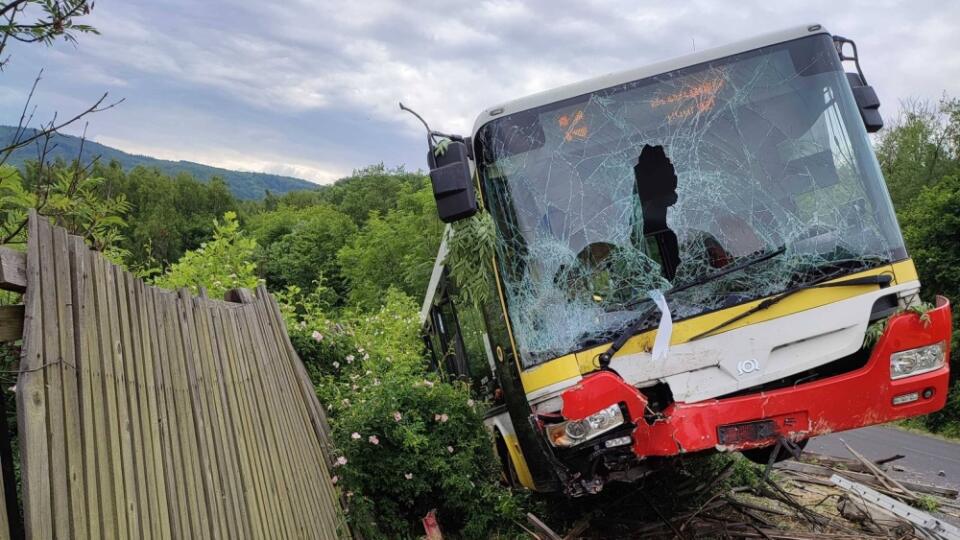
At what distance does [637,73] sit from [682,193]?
994mm

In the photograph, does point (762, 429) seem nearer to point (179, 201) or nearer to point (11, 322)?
point (11, 322)

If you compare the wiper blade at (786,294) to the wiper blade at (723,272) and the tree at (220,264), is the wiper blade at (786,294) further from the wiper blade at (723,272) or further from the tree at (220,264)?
the tree at (220,264)

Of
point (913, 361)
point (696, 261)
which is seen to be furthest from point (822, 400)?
point (696, 261)

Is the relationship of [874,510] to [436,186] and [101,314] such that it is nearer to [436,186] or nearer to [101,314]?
[436,186]

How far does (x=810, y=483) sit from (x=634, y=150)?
14.7ft

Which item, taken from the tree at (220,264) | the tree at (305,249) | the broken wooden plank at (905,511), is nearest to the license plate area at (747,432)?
the broken wooden plank at (905,511)

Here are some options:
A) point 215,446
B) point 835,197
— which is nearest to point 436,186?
point 215,446

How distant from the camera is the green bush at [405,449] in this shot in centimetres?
571

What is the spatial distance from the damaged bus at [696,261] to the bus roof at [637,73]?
1cm

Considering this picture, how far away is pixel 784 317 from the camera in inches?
200

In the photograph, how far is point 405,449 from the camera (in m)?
5.78

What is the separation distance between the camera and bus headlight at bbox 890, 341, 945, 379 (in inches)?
194

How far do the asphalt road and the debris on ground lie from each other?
2706mm

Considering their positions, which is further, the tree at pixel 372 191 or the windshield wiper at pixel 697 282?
the tree at pixel 372 191
